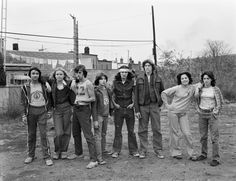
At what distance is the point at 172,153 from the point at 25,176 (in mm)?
2657

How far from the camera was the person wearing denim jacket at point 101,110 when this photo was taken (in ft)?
15.3

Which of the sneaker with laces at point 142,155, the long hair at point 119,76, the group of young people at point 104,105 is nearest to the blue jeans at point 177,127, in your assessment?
the group of young people at point 104,105

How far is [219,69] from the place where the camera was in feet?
72.8

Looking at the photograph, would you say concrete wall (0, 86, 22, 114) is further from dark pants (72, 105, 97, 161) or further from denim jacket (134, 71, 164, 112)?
denim jacket (134, 71, 164, 112)

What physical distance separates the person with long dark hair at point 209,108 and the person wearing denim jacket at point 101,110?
1685 millimetres

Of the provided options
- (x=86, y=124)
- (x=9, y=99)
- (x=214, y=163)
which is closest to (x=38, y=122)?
(x=86, y=124)

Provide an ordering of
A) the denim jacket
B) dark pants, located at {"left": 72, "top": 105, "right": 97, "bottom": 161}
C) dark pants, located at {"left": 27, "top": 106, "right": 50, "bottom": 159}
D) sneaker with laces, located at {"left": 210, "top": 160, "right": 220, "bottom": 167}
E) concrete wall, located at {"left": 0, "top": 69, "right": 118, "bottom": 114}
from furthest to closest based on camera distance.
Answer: concrete wall, located at {"left": 0, "top": 69, "right": 118, "bottom": 114} → the denim jacket → dark pants, located at {"left": 27, "top": 106, "right": 50, "bottom": 159} → dark pants, located at {"left": 72, "top": 105, "right": 97, "bottom": 161} → sneaker with laces, located at {"left": 210, "top": 160, "right": 220, "bottom": 167}

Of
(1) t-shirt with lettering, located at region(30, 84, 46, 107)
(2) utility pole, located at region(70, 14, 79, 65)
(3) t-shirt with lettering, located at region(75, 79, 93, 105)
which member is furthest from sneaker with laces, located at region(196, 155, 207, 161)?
(2) utility pole, located at region(70, 14, 79, 65)

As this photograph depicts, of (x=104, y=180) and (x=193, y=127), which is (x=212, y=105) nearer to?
(x=104, y=180)

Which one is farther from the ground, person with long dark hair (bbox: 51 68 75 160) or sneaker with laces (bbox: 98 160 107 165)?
person with long dark hair (bbox: 51 68 75 160)

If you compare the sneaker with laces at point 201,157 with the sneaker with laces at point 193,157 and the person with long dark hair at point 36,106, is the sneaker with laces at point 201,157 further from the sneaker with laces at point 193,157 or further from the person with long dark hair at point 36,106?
the person with long dark hair at point 36,106

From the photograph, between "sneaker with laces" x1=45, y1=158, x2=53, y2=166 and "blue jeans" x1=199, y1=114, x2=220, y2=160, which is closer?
"blue jeans" x1=199, y1=114, x2=220, y2=160

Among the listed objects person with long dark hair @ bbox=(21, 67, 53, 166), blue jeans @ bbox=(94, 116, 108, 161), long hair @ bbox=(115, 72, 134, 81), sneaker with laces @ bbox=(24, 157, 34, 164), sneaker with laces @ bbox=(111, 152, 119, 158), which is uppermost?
long hair @ bbox=(115, 72, 134, 81)

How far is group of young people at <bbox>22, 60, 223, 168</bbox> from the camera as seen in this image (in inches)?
183
